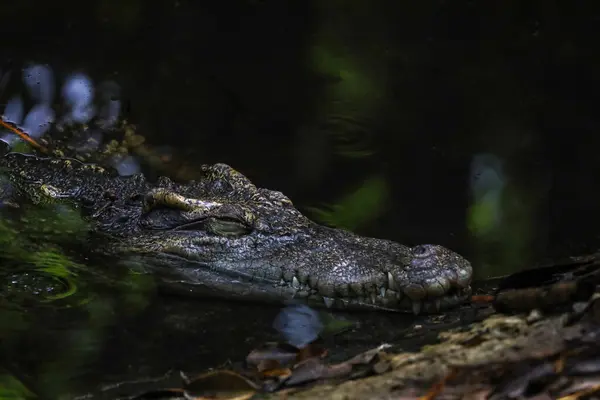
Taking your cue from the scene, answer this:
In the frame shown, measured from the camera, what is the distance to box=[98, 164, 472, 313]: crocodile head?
138 inches

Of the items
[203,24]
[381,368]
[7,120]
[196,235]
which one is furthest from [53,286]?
[203,24]

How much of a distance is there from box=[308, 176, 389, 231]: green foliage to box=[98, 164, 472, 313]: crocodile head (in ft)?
1.50


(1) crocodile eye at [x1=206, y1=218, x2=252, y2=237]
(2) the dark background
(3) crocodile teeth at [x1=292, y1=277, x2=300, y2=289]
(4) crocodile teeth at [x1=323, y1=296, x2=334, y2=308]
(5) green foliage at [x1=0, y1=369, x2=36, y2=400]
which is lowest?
(5) green foliage at [x1=0, y1=369, x2=36, y2=400]

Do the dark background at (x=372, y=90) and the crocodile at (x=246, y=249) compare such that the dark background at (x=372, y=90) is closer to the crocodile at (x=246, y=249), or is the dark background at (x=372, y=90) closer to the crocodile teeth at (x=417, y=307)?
the crocodile at (x=246, y=249)

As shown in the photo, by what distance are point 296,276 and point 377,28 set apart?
11.8ft

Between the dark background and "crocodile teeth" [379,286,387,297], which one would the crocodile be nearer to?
"crocodile teeth" [379,286,387,297]

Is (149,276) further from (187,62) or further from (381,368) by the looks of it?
(187,62)

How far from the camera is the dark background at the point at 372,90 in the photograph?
15.7ft

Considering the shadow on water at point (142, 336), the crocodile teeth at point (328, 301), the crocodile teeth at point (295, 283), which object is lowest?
the shadow on water at point (142, 336)

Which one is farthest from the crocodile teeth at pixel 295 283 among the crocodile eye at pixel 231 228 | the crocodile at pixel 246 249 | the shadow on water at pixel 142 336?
the crocodile eye at pixel 231 228

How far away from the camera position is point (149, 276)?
13.1 feet

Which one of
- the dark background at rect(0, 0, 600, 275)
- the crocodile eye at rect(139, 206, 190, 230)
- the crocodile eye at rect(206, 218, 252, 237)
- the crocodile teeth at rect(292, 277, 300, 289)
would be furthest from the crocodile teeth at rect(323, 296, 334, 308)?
the crocodile eye at rect(139, 206, 190, 230)

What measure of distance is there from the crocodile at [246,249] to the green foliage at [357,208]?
1.42ft

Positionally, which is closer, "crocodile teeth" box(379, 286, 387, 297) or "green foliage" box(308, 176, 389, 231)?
"crocodile teeth" box(379, 286, 387, 297)
